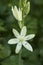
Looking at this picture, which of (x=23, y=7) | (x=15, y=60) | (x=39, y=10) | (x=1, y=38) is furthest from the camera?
(x=39, y=10)

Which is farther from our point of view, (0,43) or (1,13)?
(1,13)

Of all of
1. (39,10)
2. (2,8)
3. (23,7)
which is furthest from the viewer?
(39,10)

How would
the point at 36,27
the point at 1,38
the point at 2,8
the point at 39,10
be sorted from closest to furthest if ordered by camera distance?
1. the point at 1,38
2. the point at 36,27
3. the point at 2,8
4. the point at 39,10

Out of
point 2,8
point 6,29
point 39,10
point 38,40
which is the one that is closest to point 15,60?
point 6,29

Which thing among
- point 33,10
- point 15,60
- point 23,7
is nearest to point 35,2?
point 33,10

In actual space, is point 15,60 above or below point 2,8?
below

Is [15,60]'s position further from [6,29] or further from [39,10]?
[39,10]

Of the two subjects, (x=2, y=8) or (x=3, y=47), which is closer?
(x=3, y=47)

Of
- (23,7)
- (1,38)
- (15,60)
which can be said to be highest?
(23,7)

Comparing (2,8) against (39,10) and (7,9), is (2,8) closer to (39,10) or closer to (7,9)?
(7,9)
